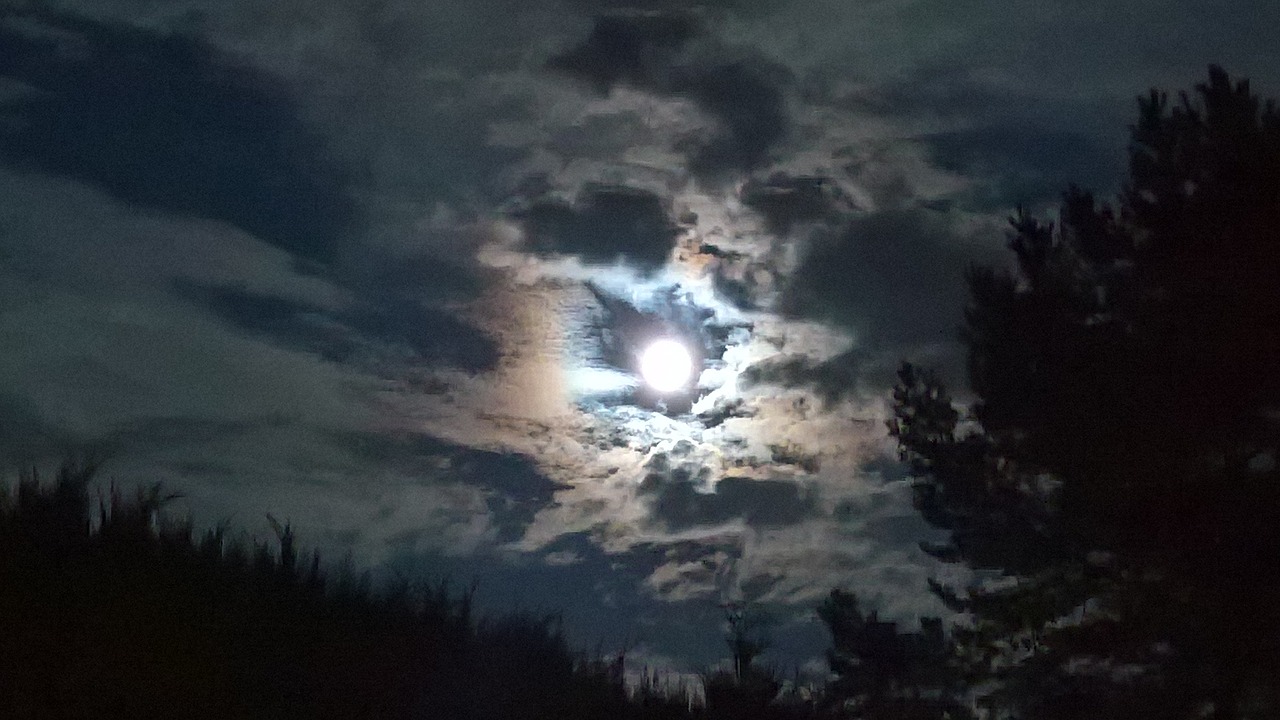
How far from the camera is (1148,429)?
2175 centimetres

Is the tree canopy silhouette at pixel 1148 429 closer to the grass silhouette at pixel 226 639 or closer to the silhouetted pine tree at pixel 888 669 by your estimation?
the silhouetted pine tree at pixel 888 669

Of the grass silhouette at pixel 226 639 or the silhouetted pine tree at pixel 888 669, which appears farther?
the silhouetted pine tree at pixel 888 669

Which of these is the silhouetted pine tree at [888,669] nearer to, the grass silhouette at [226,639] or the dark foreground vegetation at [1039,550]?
the dark foreground vegetation at [1039,550]

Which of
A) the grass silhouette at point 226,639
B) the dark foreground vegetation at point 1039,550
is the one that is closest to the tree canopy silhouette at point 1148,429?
the dark foreground vegetation at point 1039,550

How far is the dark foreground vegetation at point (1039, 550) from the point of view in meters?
10.9

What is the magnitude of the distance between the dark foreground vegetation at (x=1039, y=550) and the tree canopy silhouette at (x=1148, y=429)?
0.04m

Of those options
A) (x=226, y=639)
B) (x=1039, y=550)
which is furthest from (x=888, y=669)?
(x=226, y=639)

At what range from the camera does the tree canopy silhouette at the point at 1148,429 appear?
21.2 meters

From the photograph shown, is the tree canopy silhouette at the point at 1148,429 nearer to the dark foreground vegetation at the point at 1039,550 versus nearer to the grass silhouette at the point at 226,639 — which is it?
the dark foreground vegetation at the point at 1039,550

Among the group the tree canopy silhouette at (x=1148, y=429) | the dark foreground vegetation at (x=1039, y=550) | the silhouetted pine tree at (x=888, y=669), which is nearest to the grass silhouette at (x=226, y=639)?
the dark foreground vegetation at (x=1039, y=550)

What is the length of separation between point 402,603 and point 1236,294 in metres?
14.6

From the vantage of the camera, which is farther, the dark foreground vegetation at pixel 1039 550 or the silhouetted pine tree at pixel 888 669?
the silhouetted pine tree at pixel 888 669

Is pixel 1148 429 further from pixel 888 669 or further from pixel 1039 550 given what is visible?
pixel 888 669

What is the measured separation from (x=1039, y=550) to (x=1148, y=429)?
382cm
